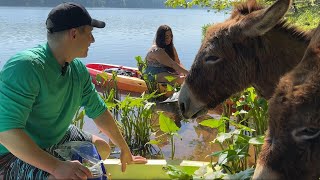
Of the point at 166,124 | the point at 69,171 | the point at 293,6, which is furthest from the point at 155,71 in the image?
the point at 69,171

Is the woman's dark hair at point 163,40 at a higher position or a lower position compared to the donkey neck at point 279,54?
lower

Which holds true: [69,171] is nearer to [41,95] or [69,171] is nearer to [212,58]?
[41,95]

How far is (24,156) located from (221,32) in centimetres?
172

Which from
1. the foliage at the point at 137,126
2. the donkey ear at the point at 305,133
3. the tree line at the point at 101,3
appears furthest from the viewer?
the tree line at the point at 101,3

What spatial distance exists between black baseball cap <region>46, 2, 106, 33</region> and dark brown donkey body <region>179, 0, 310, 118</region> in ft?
3.28

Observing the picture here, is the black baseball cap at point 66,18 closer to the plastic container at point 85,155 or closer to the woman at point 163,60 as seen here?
the plastic container at point 85,155

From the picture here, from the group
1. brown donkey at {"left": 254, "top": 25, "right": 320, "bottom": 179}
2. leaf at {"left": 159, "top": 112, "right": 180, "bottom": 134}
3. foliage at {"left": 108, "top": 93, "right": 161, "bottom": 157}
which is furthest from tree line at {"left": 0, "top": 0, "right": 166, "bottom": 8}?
brown donkey at {"left": 254, "top": 25, "right": 320, "bottom": 179}

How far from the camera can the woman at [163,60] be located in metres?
9.19

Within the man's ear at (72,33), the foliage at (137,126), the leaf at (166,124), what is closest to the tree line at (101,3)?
the foliage at (137,126)

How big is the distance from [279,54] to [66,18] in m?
1.59

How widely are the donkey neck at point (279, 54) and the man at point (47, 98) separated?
1.30m

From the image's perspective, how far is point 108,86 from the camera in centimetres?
876

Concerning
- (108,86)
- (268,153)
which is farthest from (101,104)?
(108,86)

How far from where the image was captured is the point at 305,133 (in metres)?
2.17
